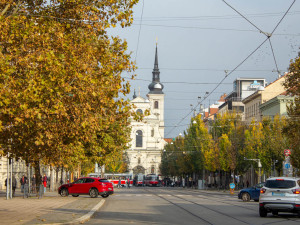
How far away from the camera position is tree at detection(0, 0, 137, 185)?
594 inches

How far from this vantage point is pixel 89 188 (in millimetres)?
42406

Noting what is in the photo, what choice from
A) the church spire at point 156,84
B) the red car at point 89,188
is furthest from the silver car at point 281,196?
the church spire at point 156,84

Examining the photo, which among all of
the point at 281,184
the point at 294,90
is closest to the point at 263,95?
the point at 294,90

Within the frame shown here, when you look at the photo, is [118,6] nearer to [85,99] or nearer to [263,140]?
[85,99]

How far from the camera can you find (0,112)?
15.2m

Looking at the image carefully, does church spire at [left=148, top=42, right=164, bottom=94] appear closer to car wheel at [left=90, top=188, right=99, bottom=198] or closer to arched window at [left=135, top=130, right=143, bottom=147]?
arched window at [left=135, top=130, right=143, bottom=147]

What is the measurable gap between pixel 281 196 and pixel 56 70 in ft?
35.0

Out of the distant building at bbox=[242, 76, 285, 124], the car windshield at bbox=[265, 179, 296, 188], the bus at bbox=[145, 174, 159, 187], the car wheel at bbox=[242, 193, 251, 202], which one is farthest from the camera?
the bus at bbox=[145, 174, 159, 187]

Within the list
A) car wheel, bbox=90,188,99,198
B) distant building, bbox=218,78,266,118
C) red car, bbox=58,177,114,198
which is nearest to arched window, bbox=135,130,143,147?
distant building, bbox=218,78,266,118

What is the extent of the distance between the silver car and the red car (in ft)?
69.7

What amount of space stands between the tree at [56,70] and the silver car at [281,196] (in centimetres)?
685

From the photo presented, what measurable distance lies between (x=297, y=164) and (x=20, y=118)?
109 feet

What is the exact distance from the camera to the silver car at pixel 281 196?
Answer: 21.7 meters

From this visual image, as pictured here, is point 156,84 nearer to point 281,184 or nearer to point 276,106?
point 276,106
